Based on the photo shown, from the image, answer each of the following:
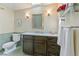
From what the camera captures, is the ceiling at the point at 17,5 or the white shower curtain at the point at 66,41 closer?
the white shower curtain at the point at 66,41

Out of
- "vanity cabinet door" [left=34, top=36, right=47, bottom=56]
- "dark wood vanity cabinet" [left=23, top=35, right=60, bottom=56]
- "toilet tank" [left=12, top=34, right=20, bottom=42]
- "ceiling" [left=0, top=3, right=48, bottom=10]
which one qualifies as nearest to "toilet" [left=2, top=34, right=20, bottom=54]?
"toilet tank" [left=12, top=34, right=20, bottom=42]

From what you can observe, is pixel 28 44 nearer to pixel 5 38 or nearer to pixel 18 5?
pixel 5 38

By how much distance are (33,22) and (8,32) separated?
35cm

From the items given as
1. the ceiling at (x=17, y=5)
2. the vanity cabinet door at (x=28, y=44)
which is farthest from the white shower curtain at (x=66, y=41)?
the ceiling at (x=17, y=5)

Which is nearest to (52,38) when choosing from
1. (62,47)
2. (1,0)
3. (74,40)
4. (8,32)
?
(62,47)

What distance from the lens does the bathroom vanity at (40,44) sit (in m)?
1.28

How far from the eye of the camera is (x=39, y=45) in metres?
1.32

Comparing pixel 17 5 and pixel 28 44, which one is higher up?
pixel 17 5

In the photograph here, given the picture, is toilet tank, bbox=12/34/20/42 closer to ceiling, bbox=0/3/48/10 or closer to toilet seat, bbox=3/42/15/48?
toilet seat, bbox=3/42/15/48

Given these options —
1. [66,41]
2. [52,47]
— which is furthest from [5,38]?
[66,41]

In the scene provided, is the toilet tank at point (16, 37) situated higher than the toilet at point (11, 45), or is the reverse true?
the toilet tank at point (16, 37)

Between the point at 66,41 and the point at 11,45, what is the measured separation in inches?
27.3

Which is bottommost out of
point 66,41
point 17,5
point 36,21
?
point 66,41

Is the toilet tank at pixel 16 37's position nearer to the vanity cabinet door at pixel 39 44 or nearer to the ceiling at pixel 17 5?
the vanity cabinet door at pixel 39 44
